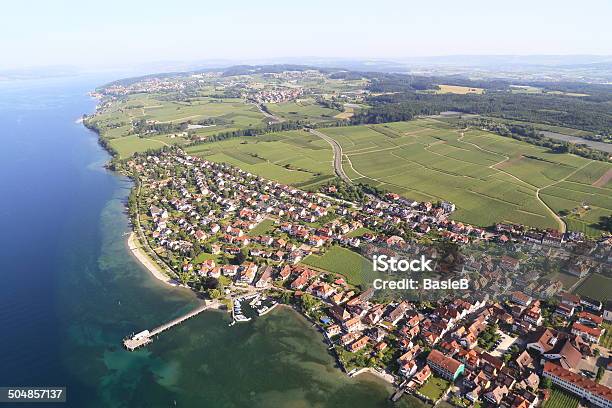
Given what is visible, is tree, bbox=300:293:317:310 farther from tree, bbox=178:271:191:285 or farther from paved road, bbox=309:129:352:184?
paved road, bbox=309:129:352:184

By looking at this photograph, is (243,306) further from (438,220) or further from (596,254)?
(596,254)

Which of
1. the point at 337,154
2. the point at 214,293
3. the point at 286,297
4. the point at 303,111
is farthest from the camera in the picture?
the point at 303,111

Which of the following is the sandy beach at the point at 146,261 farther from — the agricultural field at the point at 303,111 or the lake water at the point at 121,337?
the agricultural field at the point at 303,111

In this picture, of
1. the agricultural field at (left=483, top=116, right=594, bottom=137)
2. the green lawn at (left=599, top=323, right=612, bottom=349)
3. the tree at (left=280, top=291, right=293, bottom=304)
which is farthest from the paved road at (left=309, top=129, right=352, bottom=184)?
the agricultural field at (left=483, top=116, right=594, bottom=137)

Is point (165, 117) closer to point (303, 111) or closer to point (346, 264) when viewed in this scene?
point (303, 111)

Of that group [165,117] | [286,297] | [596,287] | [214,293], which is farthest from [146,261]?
[165,117]
